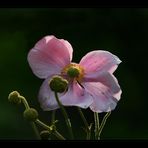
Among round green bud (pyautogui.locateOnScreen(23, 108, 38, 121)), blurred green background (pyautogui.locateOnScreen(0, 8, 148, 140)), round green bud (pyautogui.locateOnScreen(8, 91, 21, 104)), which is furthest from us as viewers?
blurred green background (pyautogui.locateOnScreen(0, 8, 148, 140))

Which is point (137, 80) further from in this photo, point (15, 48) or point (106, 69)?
point (106, 69)

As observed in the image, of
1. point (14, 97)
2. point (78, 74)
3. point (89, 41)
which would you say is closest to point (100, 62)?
point (78, 74)

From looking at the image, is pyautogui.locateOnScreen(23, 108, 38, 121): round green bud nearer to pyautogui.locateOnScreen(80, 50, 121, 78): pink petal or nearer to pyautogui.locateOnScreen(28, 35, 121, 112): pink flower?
pyautogui.locateOnScreen(28, 35, 121, 112): pink flower

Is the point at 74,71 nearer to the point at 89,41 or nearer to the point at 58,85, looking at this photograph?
the point at 58,85

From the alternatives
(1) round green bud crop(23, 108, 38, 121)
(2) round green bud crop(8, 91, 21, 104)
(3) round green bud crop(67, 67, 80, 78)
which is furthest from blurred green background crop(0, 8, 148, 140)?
(1) round green bud crop(23, 108, 38, 121)

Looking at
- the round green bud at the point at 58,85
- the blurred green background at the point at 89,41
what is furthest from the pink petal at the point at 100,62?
the blurred green background at the point at 89,41
